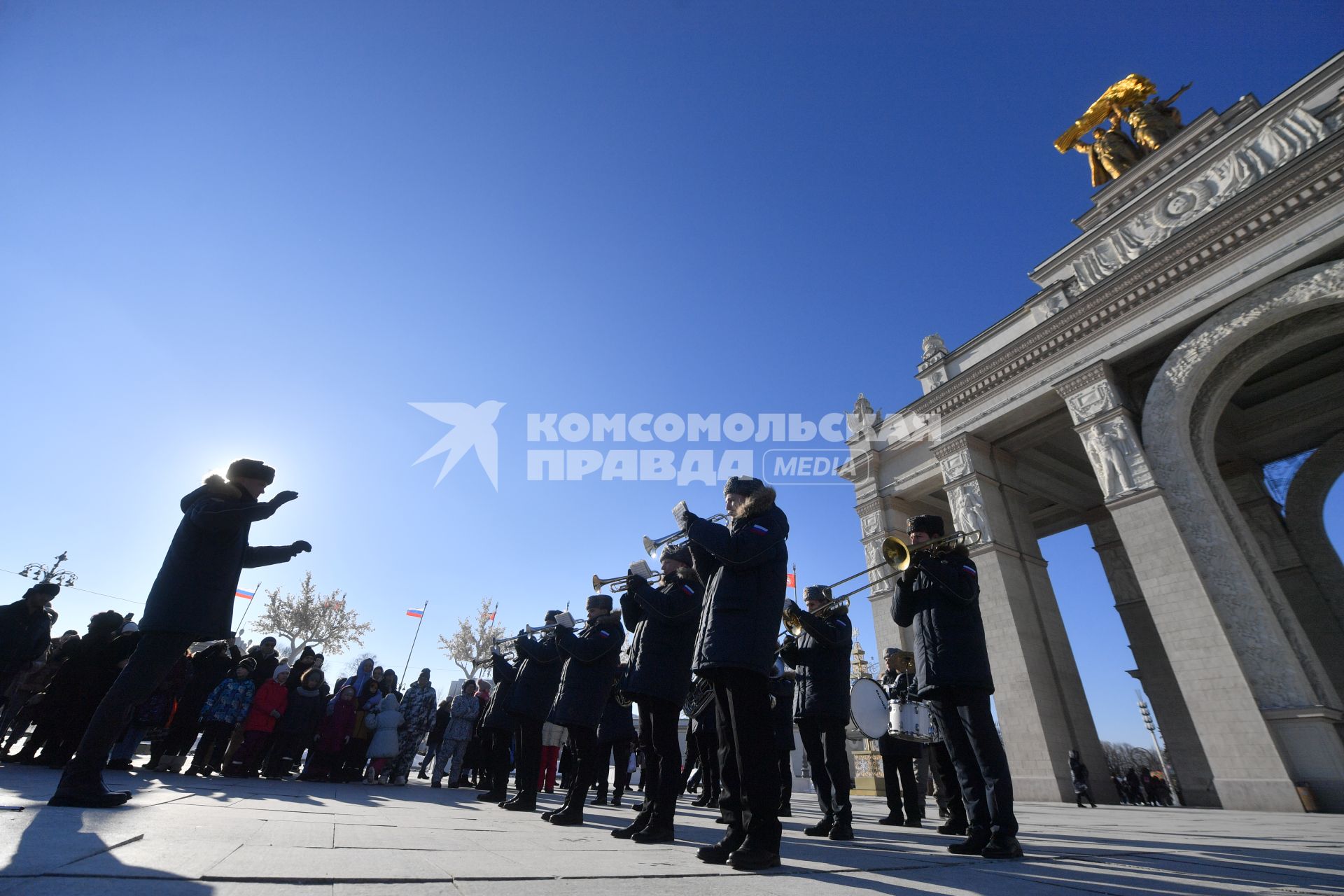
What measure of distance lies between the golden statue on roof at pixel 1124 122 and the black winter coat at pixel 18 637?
2434cm

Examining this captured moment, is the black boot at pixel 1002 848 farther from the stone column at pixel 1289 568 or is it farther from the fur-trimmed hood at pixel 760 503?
the stone column at pixel 1289 568

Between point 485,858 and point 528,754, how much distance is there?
4152mm

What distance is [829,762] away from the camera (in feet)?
16.7

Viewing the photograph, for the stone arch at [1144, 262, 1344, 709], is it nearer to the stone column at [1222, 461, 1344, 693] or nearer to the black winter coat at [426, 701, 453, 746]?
the stone column at [1222, 461, 1344, 693]

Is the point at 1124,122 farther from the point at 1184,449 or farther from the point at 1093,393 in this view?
the point at 1184,449

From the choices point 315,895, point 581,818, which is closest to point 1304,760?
point 581,818

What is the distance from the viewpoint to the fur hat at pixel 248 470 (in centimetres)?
411

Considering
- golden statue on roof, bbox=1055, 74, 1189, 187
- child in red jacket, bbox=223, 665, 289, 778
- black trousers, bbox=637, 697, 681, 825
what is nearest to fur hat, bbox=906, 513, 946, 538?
black trousers, bbox=637, 697, 681, 825

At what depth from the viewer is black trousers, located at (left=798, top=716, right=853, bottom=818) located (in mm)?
4789

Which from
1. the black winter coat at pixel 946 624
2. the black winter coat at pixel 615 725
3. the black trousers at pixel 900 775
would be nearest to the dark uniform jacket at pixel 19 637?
the black winter coat at pixel 615 725

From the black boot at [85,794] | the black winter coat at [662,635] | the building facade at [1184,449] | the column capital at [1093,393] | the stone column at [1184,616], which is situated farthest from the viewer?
the column capital at [1093,393]

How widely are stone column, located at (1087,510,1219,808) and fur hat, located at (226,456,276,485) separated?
63.8 ft

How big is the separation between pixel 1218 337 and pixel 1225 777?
857 centimetres

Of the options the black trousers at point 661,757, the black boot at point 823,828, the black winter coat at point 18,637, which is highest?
the black winter coat at point 18,637
